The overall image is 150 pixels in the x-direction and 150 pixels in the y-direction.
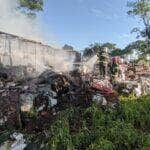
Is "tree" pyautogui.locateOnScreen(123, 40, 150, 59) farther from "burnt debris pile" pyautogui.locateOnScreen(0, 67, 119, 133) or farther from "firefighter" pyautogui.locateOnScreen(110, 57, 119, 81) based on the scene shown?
"burnt debris pile" pyautogui.locateOnScreen(0, 67, 119, 133)

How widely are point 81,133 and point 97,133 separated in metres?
0.47

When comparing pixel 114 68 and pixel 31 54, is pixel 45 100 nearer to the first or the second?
pixel 114 68

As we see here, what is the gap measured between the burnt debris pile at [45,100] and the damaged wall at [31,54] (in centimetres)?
978

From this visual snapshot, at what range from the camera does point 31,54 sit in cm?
2656

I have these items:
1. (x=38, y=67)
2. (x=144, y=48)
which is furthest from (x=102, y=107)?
(x=144, y=48)

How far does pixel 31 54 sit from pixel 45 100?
13.7 meters

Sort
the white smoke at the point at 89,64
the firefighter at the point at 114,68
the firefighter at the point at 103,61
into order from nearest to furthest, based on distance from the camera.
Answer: the firefighter at the point at 114,68 → the firefighter at the point at 103,61 → the white smoke at the point at 89,64

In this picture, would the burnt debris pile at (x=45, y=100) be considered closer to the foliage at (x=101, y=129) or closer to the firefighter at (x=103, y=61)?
the foliage at (x=101, y=129)

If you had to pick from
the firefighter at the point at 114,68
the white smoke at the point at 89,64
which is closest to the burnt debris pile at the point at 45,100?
the firefighter at the point at 114,68

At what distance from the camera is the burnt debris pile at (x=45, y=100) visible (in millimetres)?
12125

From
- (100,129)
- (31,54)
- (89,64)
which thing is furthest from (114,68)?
(100,129)

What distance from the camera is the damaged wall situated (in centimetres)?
2434

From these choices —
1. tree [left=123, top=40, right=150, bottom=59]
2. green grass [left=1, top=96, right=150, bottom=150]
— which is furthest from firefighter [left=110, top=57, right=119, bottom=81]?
tree [left=123, top=40, right=150, bottom=59]

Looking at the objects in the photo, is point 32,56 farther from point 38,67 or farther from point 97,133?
point 97,133
